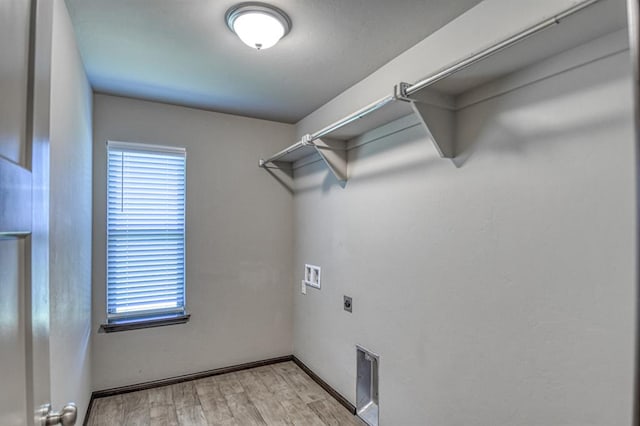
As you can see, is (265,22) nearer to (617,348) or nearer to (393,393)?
(617,348)

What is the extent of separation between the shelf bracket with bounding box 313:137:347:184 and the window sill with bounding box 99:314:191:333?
1.81 metres

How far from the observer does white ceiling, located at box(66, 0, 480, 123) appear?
164 centimetres

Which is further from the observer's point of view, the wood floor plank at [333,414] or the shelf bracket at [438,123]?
the wood floor plank at [333,414]

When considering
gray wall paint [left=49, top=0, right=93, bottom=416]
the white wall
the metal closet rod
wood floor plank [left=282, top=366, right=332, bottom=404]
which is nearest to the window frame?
gray wall paint [left=49, top=0, right=93, bottom=416]

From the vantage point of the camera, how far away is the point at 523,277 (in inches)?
56.1

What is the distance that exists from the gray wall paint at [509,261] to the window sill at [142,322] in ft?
5.09

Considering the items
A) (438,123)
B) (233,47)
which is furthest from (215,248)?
(438,123)

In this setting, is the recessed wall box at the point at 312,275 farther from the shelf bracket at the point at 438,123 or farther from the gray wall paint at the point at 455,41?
the shelf bracket at the point at 438,123

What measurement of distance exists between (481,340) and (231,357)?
2365 millimetres

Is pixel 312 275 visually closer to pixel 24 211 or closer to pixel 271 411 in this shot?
pixel 271 411

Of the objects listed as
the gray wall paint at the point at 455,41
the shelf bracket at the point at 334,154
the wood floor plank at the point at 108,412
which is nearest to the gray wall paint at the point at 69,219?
the wood floor plank at the point at 108,412

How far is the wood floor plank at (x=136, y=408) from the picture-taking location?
2.38 meters

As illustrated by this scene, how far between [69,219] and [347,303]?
1.83 metres

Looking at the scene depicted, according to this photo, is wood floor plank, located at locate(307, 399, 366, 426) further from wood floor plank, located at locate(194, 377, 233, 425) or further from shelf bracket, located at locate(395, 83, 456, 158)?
shelf bracket, located at locate(395, 83, 456, 158)
